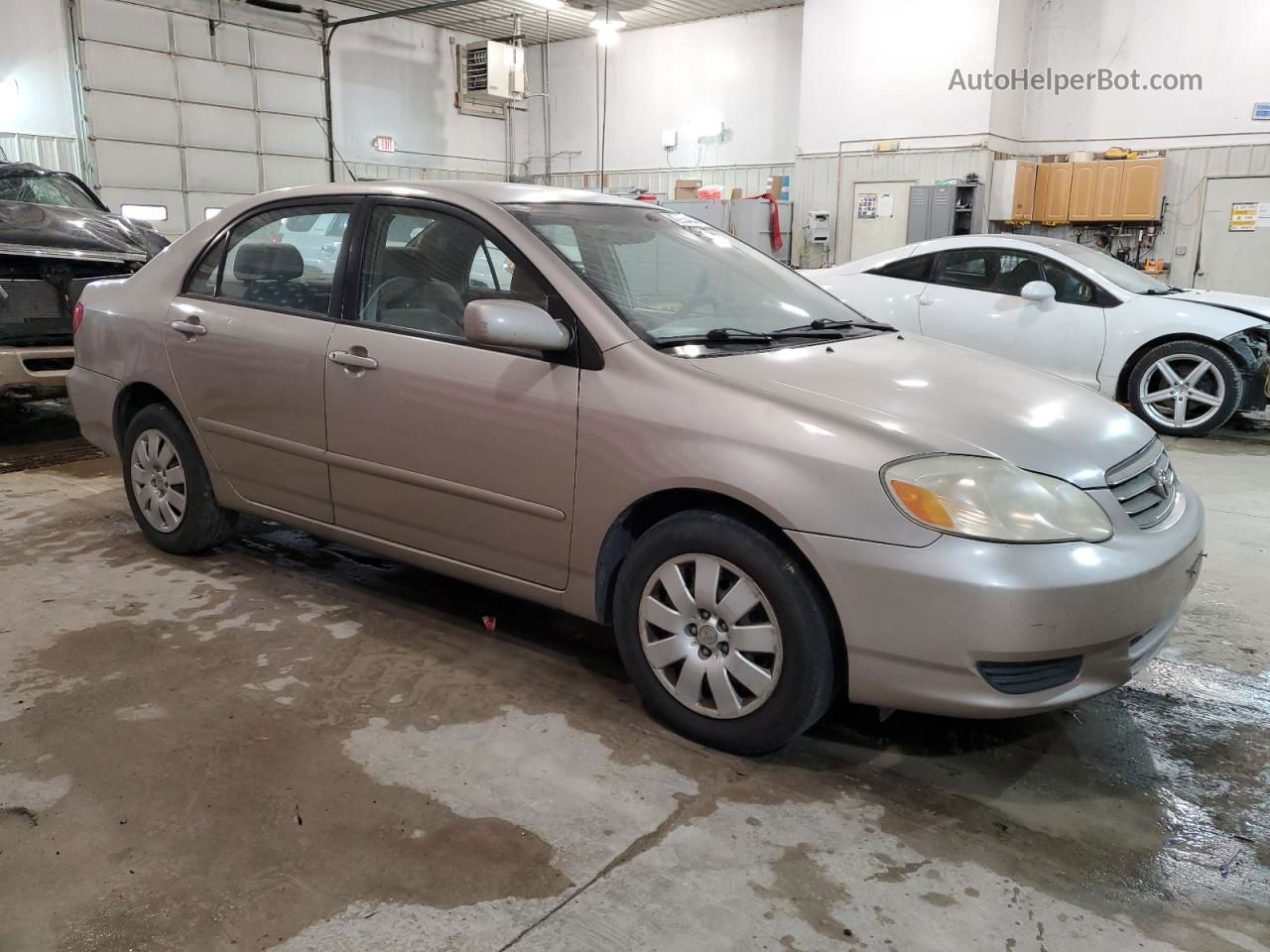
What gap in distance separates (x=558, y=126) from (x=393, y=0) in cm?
337

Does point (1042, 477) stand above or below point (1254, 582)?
above

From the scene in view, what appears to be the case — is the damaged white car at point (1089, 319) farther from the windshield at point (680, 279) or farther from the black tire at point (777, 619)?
the black tire at point (777, 619)

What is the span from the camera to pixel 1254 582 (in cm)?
370

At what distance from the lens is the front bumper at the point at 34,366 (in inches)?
221

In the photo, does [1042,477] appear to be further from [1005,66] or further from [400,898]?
[1005,66]

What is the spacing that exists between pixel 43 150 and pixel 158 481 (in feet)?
33.2

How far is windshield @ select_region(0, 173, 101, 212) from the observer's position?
701cm

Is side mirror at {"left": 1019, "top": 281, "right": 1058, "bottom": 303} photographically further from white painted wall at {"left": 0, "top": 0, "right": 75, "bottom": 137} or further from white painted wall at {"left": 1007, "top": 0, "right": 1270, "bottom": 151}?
white painted wall at {"left": 0, "top": 0, "right": 75, "bottom": 137}

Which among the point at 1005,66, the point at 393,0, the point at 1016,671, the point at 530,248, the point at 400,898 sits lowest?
the point at 400,898

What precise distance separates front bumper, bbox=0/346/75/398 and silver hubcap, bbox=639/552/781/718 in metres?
4.92

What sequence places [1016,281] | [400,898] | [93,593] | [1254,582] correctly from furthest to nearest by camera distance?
1. [1016,281]
2. [1254,582]
3. [93,593]
4. [400,898]

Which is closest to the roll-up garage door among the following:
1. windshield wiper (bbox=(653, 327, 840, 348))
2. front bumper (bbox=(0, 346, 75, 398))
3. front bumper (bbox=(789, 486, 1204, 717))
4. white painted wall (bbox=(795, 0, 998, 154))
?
white painted wall (bbox=(795, 0, 998, 154))

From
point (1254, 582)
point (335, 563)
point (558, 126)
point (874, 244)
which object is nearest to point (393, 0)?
point (558, 126)

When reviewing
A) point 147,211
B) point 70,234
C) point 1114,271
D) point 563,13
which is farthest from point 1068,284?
point 147,211
